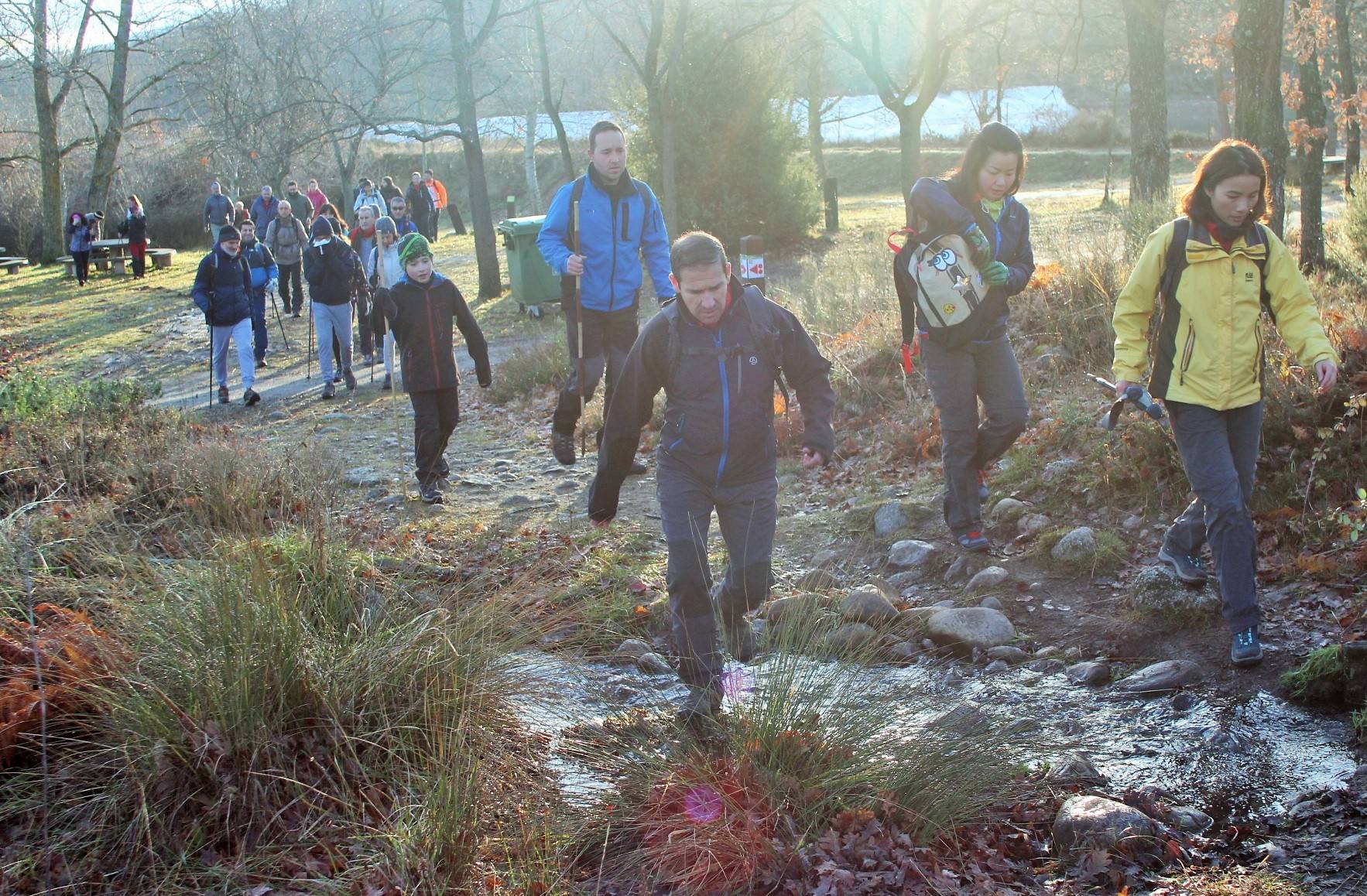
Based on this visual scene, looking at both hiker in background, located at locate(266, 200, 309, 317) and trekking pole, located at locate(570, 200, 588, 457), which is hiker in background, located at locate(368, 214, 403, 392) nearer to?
trekking pole, located at locate(570, 200, 588, 457)

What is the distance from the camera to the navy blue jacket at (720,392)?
437cm

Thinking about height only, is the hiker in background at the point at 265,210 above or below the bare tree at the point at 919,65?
below

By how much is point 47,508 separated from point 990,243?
15.9ft

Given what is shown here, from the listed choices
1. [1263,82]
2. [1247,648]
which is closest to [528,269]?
[1263,82]

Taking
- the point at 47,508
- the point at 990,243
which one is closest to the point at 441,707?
the point at 47,508

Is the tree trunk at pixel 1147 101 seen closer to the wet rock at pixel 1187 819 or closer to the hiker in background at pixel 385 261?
the hiker in background at pixel 385 261

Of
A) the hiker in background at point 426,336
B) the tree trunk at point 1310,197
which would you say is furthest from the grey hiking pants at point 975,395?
the tree trunk at point 1310,197

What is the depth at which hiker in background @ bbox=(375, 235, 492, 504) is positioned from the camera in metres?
8.35

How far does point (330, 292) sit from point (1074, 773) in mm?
10759

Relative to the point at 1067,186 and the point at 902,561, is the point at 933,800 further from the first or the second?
the point at 1067,186

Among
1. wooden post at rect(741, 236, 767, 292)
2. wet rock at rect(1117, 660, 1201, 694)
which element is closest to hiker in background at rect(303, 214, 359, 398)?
wooden post at rect(741, 236, 767, 292)

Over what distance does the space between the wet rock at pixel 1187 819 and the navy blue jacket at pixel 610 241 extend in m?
4.63

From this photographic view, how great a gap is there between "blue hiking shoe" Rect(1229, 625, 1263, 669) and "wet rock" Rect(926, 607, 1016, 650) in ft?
3.20

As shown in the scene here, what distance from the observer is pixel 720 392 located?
436 centimetres
